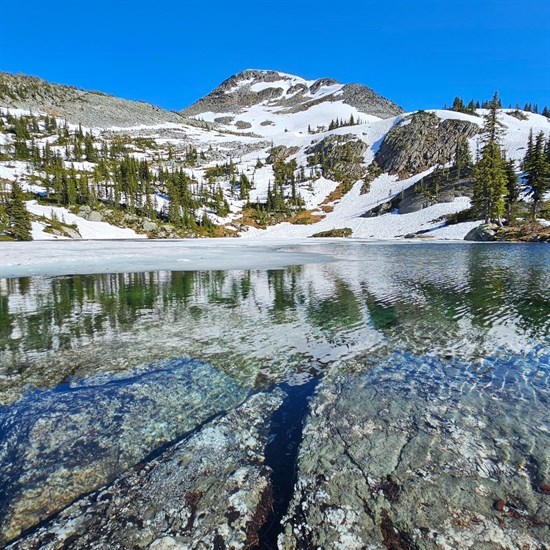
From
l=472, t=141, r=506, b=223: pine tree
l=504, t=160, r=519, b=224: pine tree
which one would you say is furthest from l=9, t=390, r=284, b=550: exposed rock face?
l=504, t=160, r=519, b=224: pine tree

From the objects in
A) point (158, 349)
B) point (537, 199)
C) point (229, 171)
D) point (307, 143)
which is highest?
point (307, 143)

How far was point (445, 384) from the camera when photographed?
7.09m

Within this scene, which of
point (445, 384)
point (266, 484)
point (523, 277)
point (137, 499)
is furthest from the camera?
point (523, 277)

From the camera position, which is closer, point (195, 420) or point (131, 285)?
point (195, 420)

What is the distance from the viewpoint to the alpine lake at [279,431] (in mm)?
3840

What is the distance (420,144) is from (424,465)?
160m

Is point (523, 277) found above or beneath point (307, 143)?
beneath

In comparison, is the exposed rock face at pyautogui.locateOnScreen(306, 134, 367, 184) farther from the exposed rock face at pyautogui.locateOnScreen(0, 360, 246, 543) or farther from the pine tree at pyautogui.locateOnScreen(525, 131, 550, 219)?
the exposed rock face at pyautogui.locateOnScreen(0, 360, 246, 543)

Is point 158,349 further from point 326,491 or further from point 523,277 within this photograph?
point 523,277

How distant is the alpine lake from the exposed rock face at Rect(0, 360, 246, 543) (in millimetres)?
31

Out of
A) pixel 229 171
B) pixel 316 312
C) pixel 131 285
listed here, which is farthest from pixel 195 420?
pixel 229 171

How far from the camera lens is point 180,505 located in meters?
4.16

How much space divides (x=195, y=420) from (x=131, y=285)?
1593 centimetres

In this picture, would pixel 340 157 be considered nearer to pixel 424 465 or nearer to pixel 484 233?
pixel 484 233
